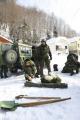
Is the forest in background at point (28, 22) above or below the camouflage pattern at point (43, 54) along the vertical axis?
above

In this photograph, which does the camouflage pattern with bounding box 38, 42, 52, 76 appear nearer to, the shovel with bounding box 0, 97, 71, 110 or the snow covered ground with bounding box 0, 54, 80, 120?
the snow covered ground with bounding box 0, 54, 80, 120

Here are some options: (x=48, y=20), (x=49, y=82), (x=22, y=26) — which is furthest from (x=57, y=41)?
(x=49, y=82)

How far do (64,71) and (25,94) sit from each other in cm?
596

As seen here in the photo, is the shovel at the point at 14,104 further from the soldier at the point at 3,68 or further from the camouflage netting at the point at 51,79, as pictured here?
the soldier at the point at 3,68

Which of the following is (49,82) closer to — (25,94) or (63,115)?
(25,94)

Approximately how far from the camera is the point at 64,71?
14984mm

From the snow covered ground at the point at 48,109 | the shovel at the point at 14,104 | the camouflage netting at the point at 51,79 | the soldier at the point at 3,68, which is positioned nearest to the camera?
the snow covered ground at the point at 48,109

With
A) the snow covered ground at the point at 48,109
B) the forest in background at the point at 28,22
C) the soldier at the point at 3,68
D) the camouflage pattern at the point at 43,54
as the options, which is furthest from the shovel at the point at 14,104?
the forest in background at the point at 28,22

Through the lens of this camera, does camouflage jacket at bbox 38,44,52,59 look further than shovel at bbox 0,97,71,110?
Yes

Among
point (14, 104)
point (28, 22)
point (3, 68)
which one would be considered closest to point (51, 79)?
point (14, 104)

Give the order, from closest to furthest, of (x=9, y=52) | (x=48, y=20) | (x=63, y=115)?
(x=63, y=115) → (x=9, y=52) → (x=48, y=20)

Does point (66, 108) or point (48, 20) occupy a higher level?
point (48, 20)

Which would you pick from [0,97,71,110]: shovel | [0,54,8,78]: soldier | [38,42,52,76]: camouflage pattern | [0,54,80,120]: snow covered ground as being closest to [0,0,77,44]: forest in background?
[0,54,8,78]: soldier

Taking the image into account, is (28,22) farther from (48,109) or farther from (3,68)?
(48,109)
